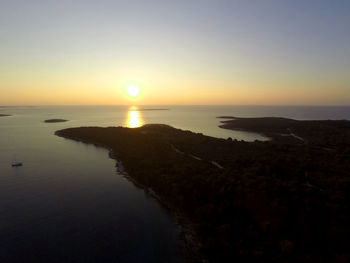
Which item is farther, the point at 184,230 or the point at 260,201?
the point at 260,201

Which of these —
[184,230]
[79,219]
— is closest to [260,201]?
[184,230]

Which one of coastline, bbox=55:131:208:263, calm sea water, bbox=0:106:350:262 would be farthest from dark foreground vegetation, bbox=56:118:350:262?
calm sea water, bbox=0:106:350:262

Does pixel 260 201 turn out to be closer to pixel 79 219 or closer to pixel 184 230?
pixel 184 230

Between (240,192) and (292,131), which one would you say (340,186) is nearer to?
(240,192)

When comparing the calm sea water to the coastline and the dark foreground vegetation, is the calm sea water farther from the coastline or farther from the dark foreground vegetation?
the dark foreground vegetation

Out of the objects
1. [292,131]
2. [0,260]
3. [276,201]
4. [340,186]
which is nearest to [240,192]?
[276,201]

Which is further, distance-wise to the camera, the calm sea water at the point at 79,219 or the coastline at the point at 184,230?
the calm sea water at the point at 79,219

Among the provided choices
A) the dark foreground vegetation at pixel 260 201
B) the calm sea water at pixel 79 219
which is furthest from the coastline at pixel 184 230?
the calm sea water at pixel 79 219

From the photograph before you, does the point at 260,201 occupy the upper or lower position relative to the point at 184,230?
upper

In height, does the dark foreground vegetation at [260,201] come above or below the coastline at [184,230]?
above

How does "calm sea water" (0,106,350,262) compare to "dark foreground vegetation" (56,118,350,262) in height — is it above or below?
below

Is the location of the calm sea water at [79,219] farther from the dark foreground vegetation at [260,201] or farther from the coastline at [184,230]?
the dark foreground vegetation at [260,201]
